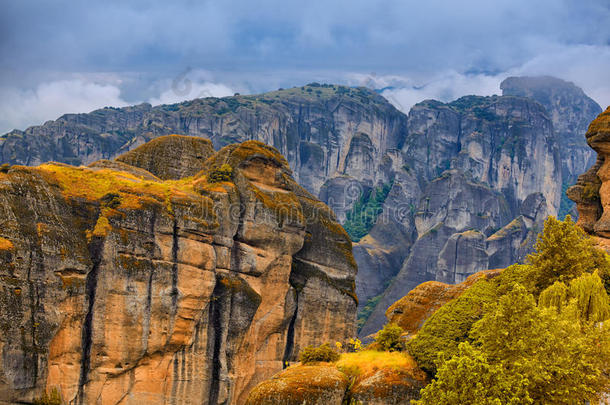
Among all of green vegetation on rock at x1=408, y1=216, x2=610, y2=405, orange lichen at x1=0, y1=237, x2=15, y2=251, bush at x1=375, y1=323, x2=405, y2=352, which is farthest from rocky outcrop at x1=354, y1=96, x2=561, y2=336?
green vegetation on rock at x1=408, y1=216, x2=610, y2=405

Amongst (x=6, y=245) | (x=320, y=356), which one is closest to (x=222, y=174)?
(x=6, y=245)

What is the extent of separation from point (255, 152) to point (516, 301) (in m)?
29.2

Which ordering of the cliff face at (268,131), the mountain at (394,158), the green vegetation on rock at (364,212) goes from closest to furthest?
the mountain at (394,158), the cliff face at (268,131), the green vegetation on rock at (364,212)

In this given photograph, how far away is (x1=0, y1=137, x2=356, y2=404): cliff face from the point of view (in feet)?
97.7

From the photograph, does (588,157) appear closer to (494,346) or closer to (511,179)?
(511,179)

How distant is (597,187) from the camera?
3297 centimetres

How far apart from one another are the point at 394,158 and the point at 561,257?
128159mm

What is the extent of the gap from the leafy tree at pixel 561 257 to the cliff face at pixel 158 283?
20.5 meters

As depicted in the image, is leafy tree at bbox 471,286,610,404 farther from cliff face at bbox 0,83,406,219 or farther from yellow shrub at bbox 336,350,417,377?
cliff face at bbox 0,83,406,219

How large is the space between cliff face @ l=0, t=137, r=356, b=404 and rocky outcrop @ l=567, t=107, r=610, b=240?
60.7ft

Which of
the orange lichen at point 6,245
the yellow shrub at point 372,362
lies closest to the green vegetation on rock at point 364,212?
the orange lichen at point 6,245

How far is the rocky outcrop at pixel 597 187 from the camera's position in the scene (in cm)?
3170

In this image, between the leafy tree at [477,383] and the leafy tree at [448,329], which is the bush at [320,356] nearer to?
the leafy tree at [448,329]

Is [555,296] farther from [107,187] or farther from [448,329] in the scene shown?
[107,187]
